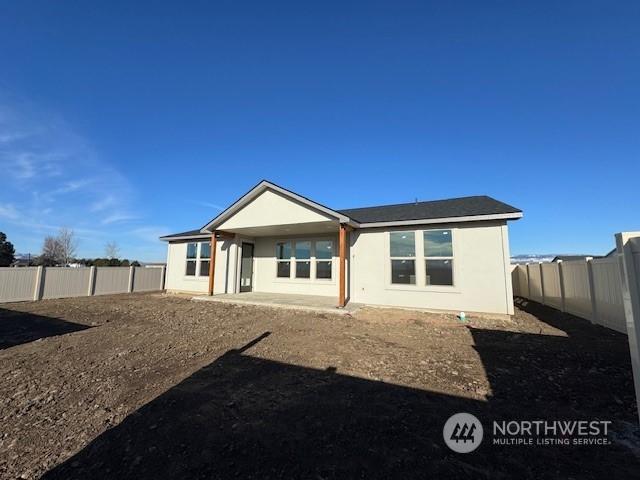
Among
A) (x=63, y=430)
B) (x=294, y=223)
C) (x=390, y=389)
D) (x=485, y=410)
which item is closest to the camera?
(x=63, y=430)

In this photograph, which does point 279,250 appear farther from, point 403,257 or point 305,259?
point 403,257

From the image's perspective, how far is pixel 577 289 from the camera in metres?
8.95

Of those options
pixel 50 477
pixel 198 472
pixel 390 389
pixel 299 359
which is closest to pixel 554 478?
pixel 390 389

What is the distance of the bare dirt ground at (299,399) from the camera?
8.53 feet

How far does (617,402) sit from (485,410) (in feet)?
5.88

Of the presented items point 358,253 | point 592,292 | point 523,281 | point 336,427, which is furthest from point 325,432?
point 523,281

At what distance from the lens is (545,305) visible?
11625 millimetres

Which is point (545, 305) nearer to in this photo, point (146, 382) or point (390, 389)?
point (390, 389)

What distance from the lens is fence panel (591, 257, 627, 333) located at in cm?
684

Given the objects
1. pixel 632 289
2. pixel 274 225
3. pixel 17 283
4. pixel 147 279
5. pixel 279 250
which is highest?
pixel 274 225

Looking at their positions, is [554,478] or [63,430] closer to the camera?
[554,478]

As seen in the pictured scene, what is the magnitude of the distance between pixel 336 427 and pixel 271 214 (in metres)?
9.58

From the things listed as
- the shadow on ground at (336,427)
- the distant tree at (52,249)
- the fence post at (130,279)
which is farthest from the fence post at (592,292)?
the distant tree at (52,249)

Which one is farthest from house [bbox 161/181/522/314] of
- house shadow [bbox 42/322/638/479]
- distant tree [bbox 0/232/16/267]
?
distant tree [bbox 0/232/16/267]
